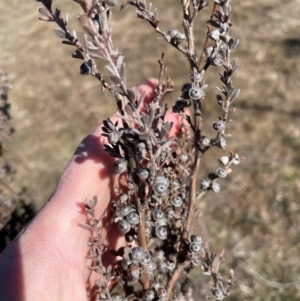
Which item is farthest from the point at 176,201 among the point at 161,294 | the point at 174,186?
the point at 161,294

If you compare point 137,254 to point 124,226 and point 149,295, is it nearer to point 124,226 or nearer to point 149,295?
point 124,226

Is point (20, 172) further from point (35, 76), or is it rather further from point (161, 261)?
point (161, 261)

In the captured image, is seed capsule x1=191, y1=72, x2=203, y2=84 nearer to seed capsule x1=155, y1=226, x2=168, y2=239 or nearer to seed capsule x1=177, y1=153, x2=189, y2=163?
seed capsule x1=177, y1=153, x2=189, y2=163

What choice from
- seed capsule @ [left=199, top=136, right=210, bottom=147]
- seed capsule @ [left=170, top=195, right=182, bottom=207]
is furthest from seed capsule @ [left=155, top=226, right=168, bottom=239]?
seed capsule @ [left=199, top=136, right=210, bottom=147]

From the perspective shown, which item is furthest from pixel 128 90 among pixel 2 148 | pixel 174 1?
pixel 174 1

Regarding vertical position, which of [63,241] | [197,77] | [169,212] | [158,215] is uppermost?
[197,77]

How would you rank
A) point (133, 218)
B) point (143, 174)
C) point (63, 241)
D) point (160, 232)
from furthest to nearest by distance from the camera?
point (63, 241)
point (160, 232)
point (133, 218)
point (143, 174)
